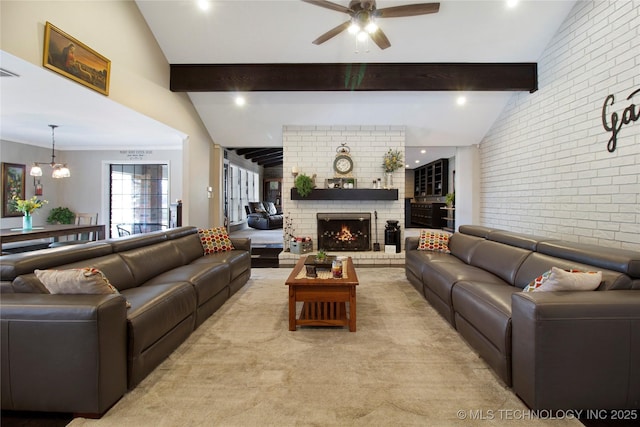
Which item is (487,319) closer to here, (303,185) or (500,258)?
(500,258)

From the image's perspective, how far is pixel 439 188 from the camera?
33.1 feet

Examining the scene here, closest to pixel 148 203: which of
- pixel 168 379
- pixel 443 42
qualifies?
pixel 168 379

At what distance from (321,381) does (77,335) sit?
1412 mm

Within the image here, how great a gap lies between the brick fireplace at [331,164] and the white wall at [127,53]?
1.74m

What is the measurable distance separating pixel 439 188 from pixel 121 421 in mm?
10132

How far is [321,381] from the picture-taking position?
1922 millimetres

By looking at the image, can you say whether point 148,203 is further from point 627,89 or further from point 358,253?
point 627,89

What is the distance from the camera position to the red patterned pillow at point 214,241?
410cm

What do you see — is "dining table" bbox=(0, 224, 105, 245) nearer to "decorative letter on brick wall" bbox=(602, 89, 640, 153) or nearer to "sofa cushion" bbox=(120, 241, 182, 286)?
"sofa cushion" bbox=(120, 241, 182, 286)

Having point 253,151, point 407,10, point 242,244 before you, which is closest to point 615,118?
point 407,10

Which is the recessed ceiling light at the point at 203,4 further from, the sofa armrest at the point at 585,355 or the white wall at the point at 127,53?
the sofa armrest at the point at 585,355

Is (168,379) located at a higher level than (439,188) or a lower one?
lower

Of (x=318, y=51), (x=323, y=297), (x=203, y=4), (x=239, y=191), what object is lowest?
(x=323, y=297)

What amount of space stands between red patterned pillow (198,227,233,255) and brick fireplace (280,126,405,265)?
1.92 metres
